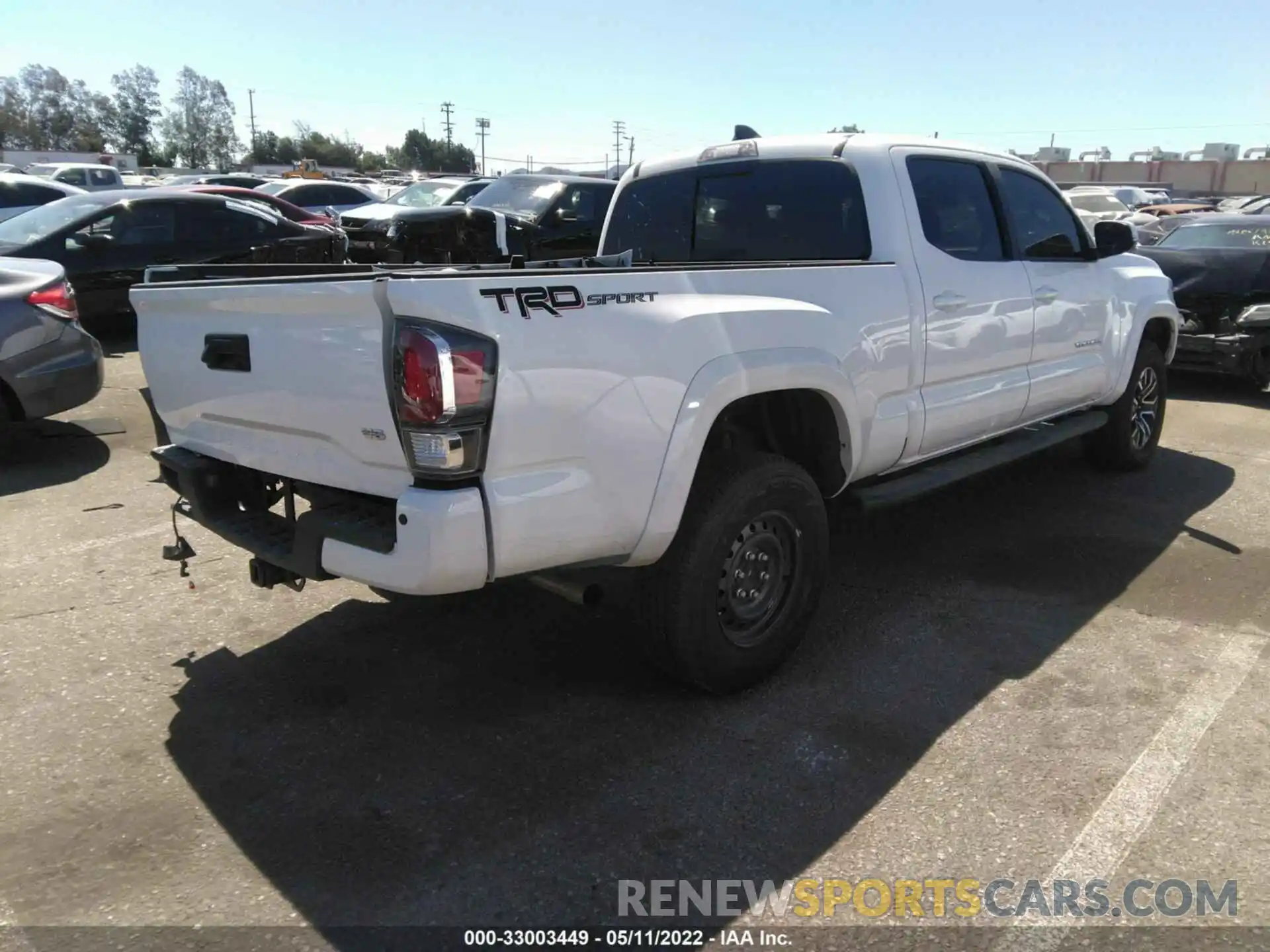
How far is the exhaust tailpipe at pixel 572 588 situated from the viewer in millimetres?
3084

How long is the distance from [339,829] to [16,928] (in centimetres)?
79

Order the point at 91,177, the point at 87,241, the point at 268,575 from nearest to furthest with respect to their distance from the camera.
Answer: the point at 268,575
the point at 87,241
the point at 91,177

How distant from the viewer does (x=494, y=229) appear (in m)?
12.6

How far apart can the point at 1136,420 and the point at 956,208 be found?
8.81ft

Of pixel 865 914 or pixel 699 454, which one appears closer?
pixel 865 914

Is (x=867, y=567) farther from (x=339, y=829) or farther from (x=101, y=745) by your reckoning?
(x=101, y=745)

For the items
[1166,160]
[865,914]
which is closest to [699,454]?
[865,914]

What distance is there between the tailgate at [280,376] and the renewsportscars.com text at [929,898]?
1.35m

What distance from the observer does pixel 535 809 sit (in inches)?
115

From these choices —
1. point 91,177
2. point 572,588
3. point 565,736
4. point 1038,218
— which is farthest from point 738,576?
point 91,177

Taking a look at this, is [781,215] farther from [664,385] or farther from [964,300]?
[664,385]

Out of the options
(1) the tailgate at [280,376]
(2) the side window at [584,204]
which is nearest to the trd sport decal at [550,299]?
(1) the tailgate at [280,376]

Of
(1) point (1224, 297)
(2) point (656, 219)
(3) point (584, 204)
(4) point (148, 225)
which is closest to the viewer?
(2) point (656, 219)

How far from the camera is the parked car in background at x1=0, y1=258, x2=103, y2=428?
618 centimetres
